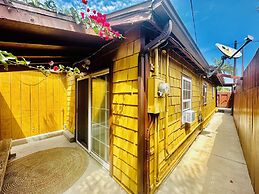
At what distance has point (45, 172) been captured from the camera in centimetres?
284

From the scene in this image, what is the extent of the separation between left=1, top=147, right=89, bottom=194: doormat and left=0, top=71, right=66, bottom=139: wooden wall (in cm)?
154

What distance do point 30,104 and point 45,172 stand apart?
119 inches

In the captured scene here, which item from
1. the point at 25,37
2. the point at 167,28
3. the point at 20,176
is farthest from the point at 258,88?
the point at 20,176

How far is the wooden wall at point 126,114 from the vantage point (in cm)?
215

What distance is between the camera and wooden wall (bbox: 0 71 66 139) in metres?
4.37

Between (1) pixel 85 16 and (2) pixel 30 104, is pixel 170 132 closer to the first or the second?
(1) pixel 85 16

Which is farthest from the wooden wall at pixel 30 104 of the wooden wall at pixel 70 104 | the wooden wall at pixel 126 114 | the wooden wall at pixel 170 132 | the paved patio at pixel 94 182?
the wooden wall at pixel 170 132

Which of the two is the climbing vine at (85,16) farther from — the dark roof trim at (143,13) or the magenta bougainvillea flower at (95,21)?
the dark roof trim at (143,13)

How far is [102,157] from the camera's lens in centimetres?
316

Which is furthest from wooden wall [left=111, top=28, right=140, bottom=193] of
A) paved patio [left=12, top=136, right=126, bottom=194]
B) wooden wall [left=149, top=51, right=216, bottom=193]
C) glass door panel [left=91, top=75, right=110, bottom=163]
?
glass door panel [left=91, top=75, right=110, bottom=163]

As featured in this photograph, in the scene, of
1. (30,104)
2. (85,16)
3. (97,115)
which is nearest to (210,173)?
(97,115)

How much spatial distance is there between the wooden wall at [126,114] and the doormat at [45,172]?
96cm

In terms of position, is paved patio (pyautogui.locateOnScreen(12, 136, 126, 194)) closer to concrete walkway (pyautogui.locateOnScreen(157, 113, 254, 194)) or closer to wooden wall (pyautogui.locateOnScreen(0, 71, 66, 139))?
concrete walkway (pyautogui.locateOnScreen(157, 113, 254, 194))

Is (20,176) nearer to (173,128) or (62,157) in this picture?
(62,157)
